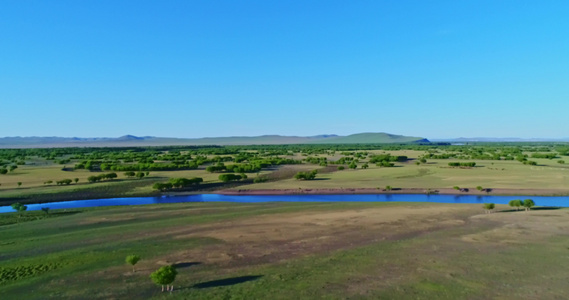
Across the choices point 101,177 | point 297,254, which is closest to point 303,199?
point 297,254

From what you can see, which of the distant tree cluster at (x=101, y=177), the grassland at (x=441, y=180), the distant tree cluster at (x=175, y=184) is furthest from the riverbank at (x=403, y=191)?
the distant tree cluster at (x=101, y=177)

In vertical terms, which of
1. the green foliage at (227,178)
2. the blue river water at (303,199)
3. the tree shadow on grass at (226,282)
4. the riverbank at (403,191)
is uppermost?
the green foliage at (227,178)

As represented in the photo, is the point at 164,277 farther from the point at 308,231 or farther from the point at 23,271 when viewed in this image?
the point at 308,231

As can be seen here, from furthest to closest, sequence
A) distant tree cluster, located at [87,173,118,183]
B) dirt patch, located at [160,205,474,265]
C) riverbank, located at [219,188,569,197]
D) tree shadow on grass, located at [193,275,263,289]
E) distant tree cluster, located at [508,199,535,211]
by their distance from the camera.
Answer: distant tree cluster, located at [87,173,118,183] < riverbank, located at [219,188,569,197] < distant tree cluster, located at [508,199,535,211] < dirt patch, located at [160,205,474,265] < tree shadow on grass, located at [193,275,263,289]

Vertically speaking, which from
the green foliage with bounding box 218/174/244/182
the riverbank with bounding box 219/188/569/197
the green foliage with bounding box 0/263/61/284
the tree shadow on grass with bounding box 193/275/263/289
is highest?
the green foliage with bounding box 218/174/244/182

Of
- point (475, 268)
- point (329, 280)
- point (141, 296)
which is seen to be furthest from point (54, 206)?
point (475, 268)

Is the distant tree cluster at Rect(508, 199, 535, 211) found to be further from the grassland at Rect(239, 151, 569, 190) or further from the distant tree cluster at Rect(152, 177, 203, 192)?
the distant tree cluster at Rect(152, 177, 203, 192)

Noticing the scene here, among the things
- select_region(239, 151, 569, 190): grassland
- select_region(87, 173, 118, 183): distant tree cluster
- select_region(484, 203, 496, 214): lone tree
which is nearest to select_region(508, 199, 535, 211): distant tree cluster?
Answer: select_region(484, 203, 496, 214): lone tree

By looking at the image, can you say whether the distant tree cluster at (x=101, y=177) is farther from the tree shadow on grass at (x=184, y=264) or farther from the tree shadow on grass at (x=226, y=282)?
the tree shadow on grass at (x=226, y=282)
